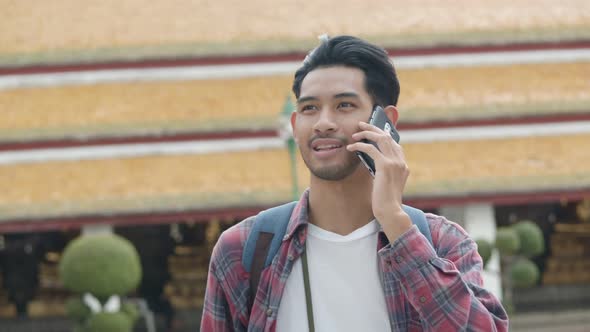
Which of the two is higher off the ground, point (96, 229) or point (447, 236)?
point (96, 229)

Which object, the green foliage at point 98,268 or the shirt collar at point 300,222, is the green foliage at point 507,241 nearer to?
the green foliage at point 98,268

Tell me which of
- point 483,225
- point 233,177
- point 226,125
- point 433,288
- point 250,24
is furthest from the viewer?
point 250,24

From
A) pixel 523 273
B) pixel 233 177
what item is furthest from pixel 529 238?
pixel 233 177

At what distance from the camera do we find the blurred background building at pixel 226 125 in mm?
14102

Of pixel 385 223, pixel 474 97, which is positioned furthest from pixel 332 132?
pixel 474 97

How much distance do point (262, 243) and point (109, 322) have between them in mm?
9699

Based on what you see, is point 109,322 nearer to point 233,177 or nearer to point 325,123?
point 233,177

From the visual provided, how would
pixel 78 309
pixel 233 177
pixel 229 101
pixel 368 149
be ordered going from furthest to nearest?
pixel 229 101 < pixel 233 177 < pixel 78 309 < pixel 368 149

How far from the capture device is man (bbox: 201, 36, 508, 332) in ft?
6.55

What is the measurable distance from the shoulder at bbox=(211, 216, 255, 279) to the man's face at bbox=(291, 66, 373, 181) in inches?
9.1

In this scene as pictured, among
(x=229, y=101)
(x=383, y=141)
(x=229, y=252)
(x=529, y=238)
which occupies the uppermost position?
(x=229, y=101)

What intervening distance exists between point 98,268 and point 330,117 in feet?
32.0

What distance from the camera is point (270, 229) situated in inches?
85.8

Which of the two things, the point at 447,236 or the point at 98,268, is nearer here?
the point at 447,236
